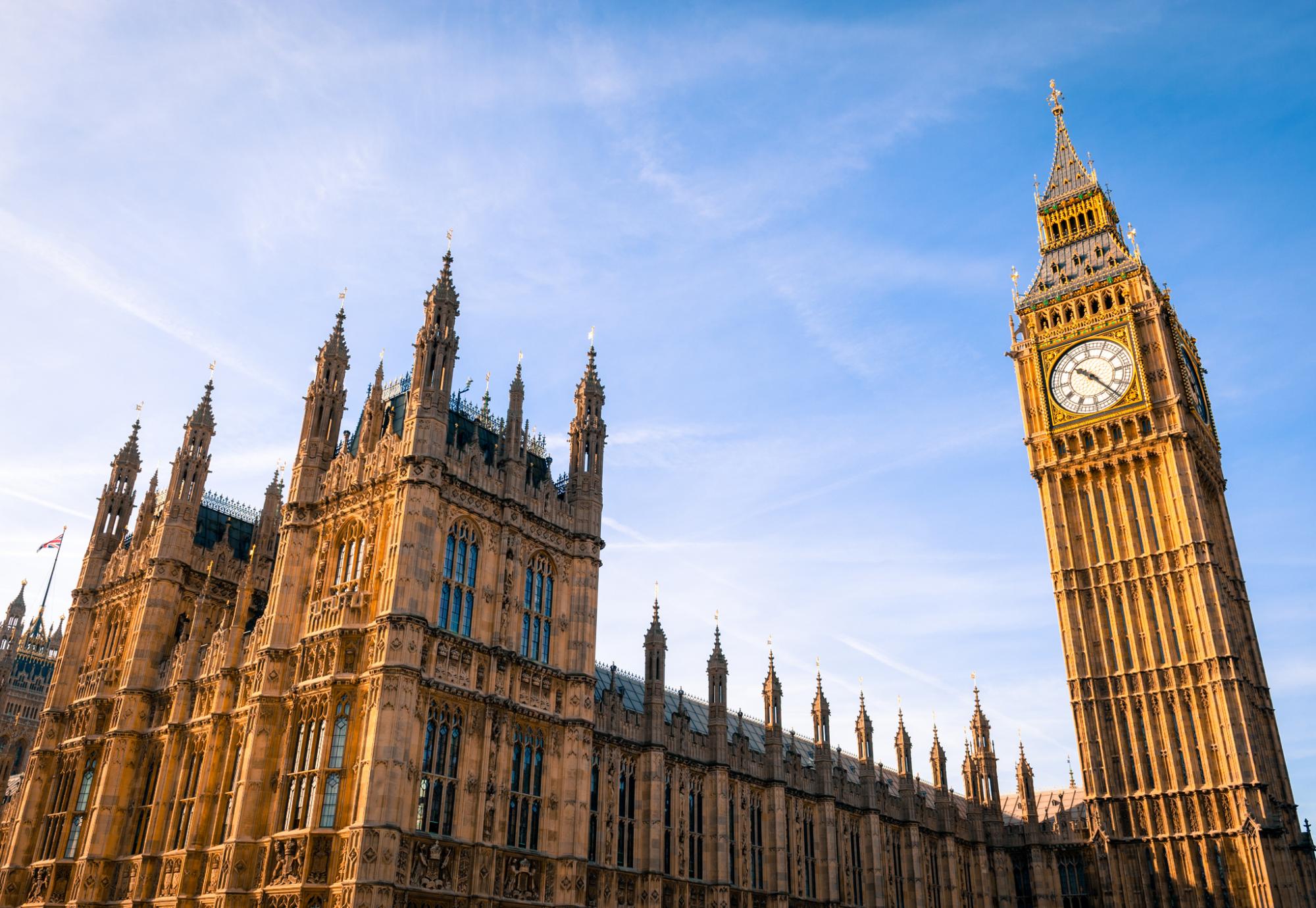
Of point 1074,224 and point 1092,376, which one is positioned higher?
point 1074,224

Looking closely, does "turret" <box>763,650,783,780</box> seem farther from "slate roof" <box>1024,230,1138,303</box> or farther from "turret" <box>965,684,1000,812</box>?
"slate roof" <box>1024,230,1138,303</box>

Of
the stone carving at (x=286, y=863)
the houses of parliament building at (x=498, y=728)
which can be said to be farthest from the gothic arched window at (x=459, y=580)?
the stone carving at (x=286, y=863)

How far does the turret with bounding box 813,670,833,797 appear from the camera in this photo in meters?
52.8

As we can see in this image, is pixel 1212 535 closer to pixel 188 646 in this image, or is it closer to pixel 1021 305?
pixel 1021 305

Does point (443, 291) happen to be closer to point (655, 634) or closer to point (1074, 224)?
point (655, 634)

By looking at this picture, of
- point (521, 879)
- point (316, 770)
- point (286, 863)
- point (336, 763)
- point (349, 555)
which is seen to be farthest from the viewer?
point (349, 555)

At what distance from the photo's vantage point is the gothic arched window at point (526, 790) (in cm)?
3759

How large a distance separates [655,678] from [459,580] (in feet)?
34.8

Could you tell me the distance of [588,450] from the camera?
153 ft

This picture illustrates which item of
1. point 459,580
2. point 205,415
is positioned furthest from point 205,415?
point 459,580

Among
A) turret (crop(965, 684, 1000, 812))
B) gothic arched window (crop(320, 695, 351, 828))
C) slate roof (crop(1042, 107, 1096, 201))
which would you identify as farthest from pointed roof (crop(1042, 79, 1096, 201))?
gothic arched window (crop(320, 695, 351, 828))

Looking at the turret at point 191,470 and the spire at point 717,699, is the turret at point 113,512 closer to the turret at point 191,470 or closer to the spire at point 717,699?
the turret at point 191,470

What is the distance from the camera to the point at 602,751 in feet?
139

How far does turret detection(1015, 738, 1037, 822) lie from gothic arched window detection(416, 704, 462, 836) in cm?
4243
